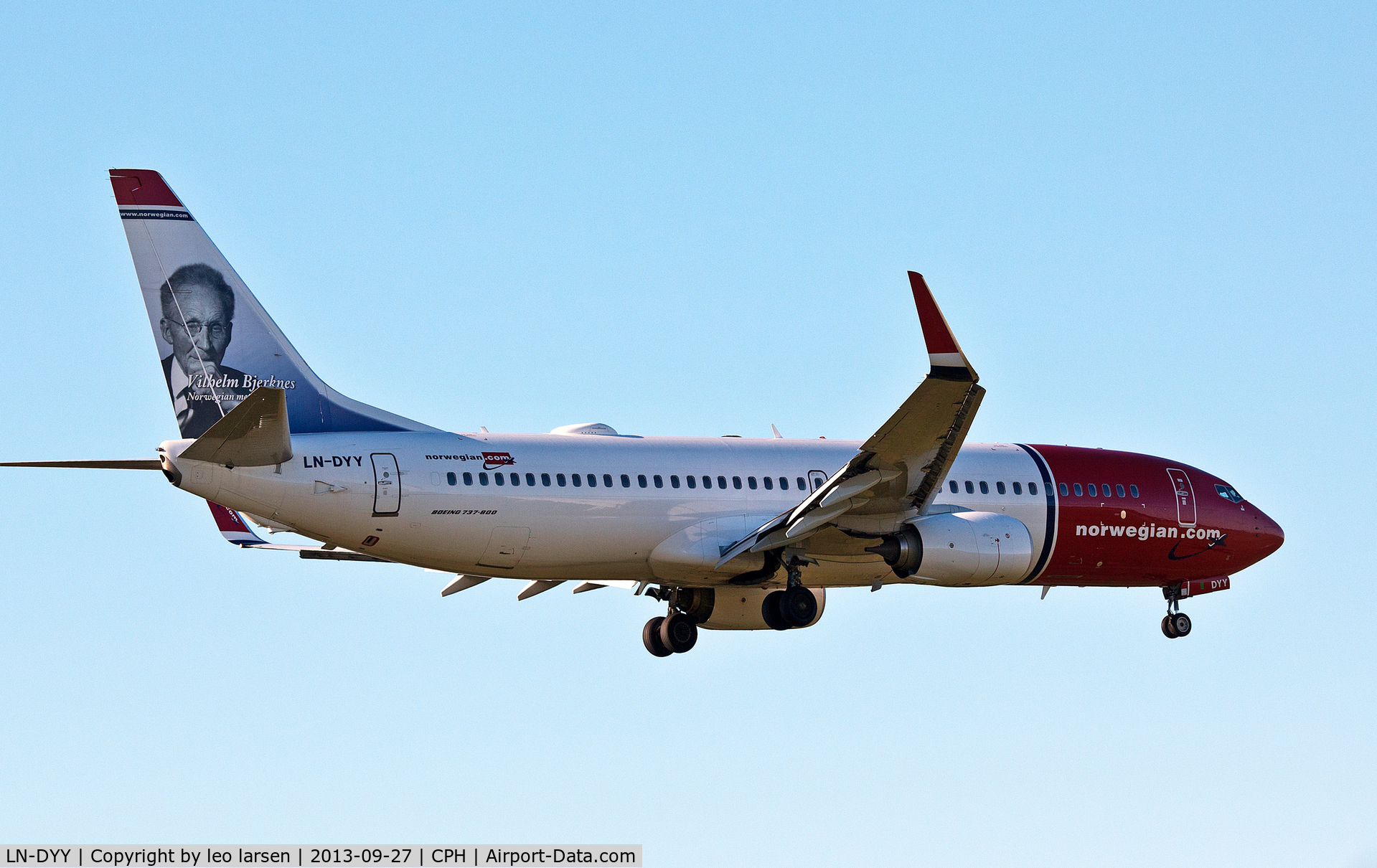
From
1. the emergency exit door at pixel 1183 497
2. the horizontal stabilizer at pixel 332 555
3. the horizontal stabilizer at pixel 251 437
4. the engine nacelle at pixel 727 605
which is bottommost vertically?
the horizontal stabilizer at pixel 251 437

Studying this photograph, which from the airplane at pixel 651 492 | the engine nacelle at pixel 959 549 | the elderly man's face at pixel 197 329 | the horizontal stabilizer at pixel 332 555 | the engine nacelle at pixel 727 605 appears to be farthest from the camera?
the engine nacelle at pixel 727 605

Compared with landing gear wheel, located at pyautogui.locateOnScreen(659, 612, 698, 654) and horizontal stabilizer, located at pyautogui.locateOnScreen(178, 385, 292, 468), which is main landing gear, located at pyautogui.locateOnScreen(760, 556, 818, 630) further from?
horizontal stabilizer, located at pyautogui.locateOnScreen(178, 385, 292, 468)

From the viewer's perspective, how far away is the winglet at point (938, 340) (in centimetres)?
2559

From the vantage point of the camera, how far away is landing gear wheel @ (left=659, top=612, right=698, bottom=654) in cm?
3466

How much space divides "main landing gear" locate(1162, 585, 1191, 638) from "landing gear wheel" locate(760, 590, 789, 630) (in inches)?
355

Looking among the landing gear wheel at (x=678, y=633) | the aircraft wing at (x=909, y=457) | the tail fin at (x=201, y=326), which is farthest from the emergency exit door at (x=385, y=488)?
the landing gear wheel at (x=678, y=633)

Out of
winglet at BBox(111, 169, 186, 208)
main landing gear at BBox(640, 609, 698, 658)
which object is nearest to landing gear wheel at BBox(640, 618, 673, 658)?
main landing gear at BBox(640, 609, 698, 658)

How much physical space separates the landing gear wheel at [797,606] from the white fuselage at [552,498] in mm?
780

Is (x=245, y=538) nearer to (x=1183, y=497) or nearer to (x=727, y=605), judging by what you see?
(x=727, y=605)

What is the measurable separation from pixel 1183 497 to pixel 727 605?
9131 mm

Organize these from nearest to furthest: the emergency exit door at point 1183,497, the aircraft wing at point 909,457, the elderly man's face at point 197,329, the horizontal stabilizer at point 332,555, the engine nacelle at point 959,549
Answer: the aircraft wing at point 909,457 < the elderly man's face at point 197,329 < the engine nacelle at point 959,549 < the horizontal stabilizer at point 332,555 < the emergency exit door at point 1183,497

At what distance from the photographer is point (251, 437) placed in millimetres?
26000

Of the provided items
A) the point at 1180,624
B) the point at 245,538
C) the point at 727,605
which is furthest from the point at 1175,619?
the point at 245,538

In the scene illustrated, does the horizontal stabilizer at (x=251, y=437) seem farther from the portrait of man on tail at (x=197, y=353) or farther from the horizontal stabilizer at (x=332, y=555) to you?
the horizontal stabilizer at (x=332, y=555)
